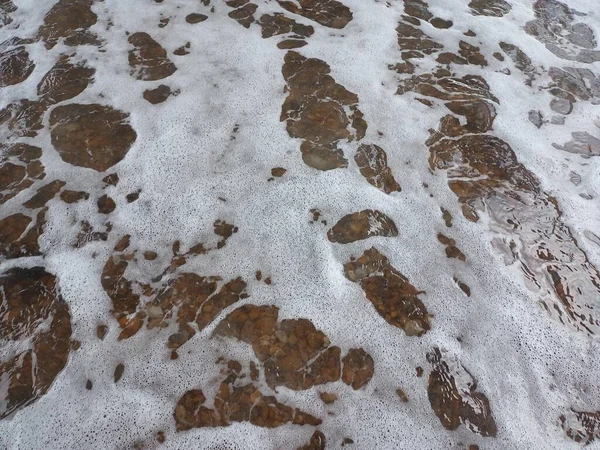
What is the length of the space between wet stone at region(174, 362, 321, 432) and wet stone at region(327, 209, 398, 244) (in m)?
0.98

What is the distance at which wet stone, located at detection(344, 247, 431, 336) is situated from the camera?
219 cm

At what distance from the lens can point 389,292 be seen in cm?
229

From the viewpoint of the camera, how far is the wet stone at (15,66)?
3.29 meters

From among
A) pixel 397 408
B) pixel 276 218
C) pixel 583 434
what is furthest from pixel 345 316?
pixel 583 434

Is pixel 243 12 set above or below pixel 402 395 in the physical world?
above

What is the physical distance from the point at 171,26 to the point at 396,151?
2.39 metres

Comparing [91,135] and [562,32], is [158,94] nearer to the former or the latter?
[91,135]

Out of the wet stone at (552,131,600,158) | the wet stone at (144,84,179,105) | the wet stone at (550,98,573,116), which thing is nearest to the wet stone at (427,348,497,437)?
the wet stone at (552,131,600,158)

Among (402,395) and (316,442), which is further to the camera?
(402,395)

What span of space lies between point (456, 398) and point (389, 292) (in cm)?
60

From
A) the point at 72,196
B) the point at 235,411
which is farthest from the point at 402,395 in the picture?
the point at 72,196

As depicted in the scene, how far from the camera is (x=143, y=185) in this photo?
2682 millimetres

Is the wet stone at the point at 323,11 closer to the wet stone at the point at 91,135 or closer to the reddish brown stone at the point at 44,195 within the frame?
the wet stone at the point at 91,135

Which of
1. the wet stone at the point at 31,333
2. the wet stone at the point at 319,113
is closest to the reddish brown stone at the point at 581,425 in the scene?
the wet stone at the point at 319,113
